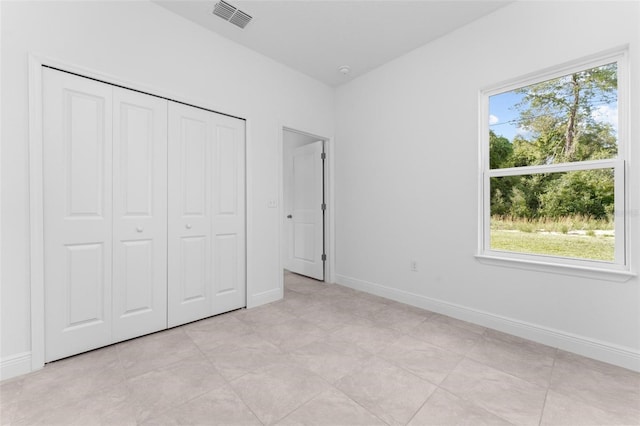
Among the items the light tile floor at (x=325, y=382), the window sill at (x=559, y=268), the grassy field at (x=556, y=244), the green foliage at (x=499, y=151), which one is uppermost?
the green foliage at (x=499, y=151)

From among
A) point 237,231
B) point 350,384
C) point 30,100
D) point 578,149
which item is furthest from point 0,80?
point 578,149

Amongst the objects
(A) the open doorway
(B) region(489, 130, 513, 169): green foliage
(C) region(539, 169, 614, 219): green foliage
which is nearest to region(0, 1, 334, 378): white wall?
(A) the open doorway

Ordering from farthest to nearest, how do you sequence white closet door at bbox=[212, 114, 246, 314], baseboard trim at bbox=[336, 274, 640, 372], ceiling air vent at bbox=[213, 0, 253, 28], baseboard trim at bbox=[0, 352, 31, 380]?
white closet door at bbox=[212, 114, 246, 314] < ceiling air vent at bbox=[213, 0, 253, 28] < baseboard trim at bbox=[336, 274, 640, 372] < baseboard trim at bbox=[0, 352, 31, 380]

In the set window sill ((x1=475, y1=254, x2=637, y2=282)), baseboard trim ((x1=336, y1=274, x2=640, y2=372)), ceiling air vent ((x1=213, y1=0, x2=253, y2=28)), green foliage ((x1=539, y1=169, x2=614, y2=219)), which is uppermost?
ceiling air vent ((x1=213, y1=0, x2=253, y2=28))

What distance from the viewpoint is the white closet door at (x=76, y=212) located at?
1.96m

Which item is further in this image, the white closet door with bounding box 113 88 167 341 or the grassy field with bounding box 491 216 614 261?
the white closet door with bounding box 113 88 167 341

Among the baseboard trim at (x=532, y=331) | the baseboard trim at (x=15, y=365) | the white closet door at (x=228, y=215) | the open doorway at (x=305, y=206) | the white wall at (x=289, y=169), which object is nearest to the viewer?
the baseboard trim at (x=15, y=365)

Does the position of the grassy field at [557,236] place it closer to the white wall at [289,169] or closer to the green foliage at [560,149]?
the green foliage at [560,149]

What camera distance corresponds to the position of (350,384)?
173cm

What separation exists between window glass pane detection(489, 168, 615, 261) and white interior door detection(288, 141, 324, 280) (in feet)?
7.55

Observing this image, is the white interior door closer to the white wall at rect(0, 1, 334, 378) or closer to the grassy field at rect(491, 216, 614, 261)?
the white wall at rect(0, 1, 334, 378)

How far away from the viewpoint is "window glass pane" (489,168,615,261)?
209 cm

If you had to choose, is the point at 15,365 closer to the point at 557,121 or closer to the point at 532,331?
the point at 532,331

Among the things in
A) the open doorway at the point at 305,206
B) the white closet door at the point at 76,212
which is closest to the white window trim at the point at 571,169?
the open doorway at the point at 305,206
